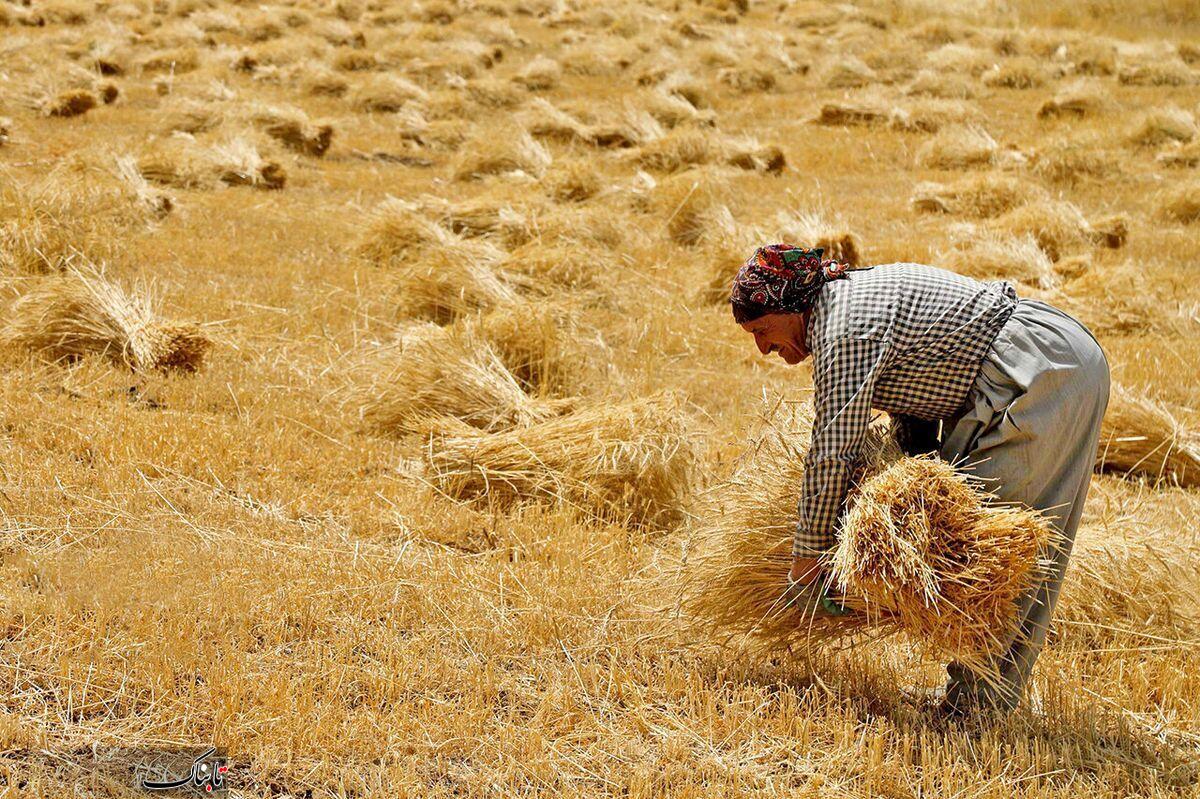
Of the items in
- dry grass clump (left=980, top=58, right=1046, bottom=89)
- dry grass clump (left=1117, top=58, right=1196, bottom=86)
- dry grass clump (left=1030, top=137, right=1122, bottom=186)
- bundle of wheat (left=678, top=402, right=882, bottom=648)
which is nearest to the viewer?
bundle of wheat (left=678, top=402, right=882, bottom=648)

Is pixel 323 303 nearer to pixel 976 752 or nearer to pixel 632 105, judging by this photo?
pixel 976 752

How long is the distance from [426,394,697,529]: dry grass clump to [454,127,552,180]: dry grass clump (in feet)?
19.0

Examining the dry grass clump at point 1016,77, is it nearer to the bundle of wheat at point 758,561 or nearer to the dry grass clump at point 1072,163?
the dry grass clump at point 1072,163

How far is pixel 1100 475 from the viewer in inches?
198

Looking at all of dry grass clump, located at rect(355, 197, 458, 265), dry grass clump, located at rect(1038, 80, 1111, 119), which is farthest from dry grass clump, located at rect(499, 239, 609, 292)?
dry grass clump, located at rect(1038, 80, 1111, 119)

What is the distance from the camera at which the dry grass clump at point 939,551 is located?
2.79m

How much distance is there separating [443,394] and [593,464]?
945 millimetres

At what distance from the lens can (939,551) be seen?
2.86 meters

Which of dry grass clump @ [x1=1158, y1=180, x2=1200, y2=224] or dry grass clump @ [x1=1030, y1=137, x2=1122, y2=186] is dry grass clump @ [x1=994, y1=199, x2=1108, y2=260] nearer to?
dry grass clump @ [x1=1158, y1=180, x2=1200, y2=224]

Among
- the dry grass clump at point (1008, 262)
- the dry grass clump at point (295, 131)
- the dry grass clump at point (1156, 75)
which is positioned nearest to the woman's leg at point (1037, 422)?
the dry grass clump at point (1008, 262)

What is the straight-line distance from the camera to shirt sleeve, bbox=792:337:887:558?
9.32 feet

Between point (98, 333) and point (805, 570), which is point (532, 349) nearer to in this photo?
point (98, 333)

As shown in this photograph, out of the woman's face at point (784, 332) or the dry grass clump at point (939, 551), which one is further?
the woman's face at point (784, 332)

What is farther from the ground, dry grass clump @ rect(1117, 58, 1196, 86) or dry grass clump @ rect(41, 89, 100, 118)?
dry grass clump @ rect(1117, 58, 1196, 86)
